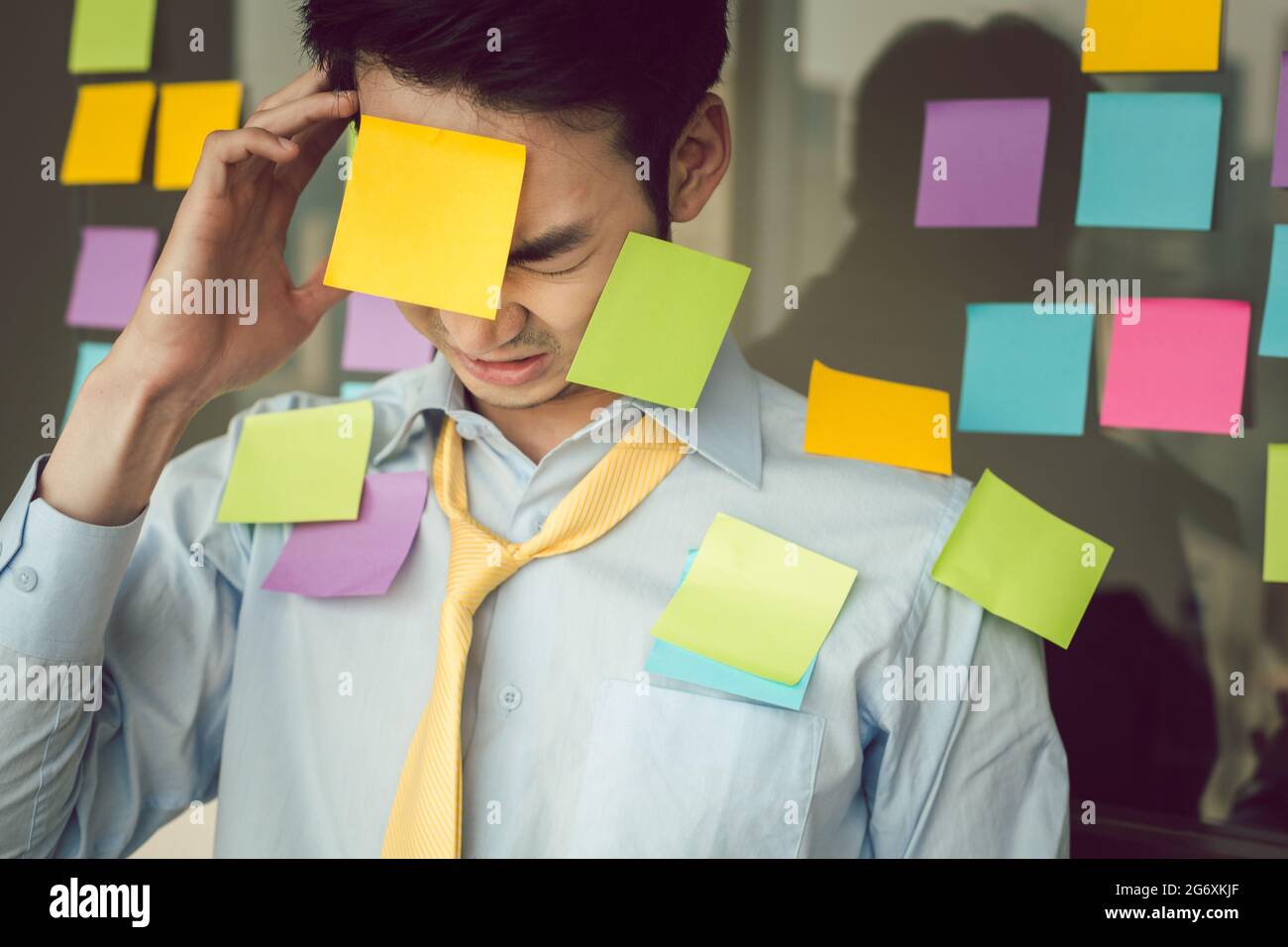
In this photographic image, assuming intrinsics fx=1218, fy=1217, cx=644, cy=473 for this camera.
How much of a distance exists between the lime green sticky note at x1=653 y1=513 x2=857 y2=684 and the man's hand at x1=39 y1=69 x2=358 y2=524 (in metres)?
0.38

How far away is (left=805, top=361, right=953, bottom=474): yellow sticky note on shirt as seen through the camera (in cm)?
99

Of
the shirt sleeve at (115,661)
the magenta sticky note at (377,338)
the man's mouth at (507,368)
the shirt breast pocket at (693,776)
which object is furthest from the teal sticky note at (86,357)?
the shirt breast pocket at (693,776)

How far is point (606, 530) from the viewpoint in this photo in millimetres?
931

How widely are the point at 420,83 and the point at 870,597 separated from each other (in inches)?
19.4

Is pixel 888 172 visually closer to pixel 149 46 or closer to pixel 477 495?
pixel 477 495

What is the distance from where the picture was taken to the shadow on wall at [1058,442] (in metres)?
1.30

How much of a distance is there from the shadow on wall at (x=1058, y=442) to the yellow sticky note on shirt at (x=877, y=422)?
368mm

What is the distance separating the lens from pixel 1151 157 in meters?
A: 1.17

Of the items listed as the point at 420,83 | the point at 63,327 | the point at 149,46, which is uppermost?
the point at 149,46

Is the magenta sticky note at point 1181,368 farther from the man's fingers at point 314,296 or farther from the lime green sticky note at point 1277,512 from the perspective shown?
the man's fingers at point 314,296

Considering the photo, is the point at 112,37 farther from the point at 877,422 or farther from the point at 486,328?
the point at 877,422
